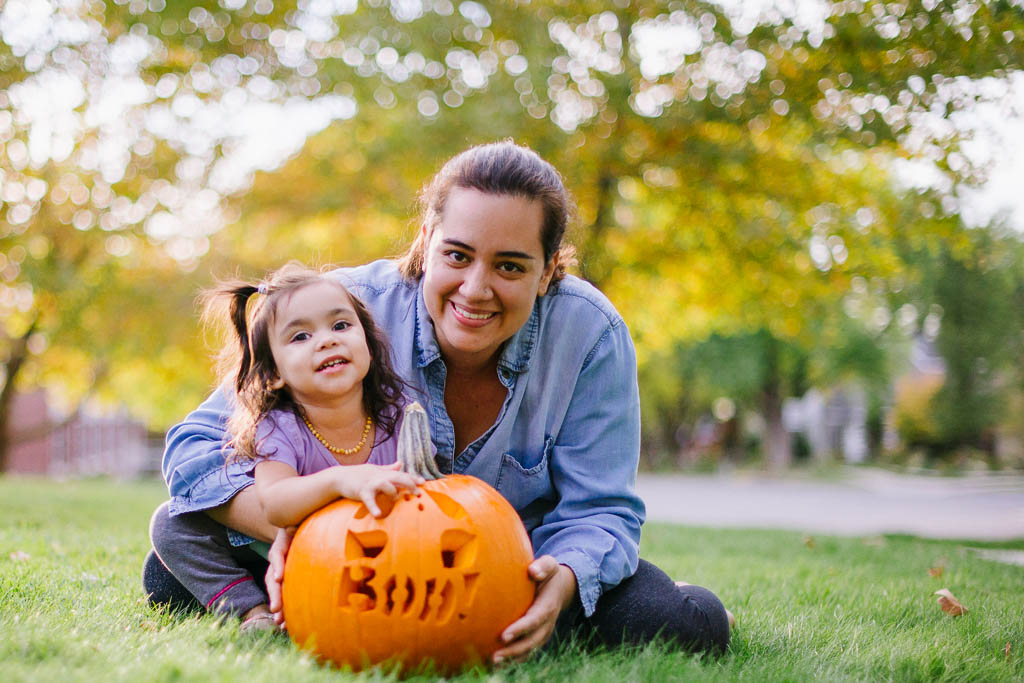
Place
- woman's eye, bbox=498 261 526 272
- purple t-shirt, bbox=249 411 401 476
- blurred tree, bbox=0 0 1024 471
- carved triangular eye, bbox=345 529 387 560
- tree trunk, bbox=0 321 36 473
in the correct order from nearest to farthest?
carved triangular eye, bbox=345 529 387 560 < purple t-shirt, bbox=249 411 401 476 < woman's eye, bbox=498 261 526 272 < blurred tree, bbox=0 0 1024 471 < tree trunk, bbox=0 321 36 473

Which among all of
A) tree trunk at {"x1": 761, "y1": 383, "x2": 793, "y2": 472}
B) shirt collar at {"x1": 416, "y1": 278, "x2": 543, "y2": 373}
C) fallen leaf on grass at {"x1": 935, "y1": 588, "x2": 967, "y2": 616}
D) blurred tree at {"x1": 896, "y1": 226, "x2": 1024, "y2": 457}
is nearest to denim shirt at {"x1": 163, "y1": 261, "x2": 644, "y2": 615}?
shirt collar at {"x1": 416, "y1": 278, "x2": 543, "y2": 373}

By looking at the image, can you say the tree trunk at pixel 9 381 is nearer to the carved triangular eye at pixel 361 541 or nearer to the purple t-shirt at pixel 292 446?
the purple t-shirt at pixel 292 446

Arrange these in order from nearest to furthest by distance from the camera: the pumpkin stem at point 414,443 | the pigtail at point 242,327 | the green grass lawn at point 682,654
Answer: the green grass lawn at point 682,654 → the pumpkin stem at point 414,443 → the pigtail at point 242,327

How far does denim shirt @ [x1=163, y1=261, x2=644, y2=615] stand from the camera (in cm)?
291

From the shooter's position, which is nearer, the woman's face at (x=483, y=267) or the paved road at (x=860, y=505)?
the woman's face at (x=483, y=267)

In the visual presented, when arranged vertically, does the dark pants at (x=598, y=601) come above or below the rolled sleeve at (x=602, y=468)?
below

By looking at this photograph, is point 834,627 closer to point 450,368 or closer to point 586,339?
point 586,339

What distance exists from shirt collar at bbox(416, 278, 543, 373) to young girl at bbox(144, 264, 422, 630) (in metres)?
0.14

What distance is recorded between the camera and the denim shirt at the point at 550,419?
291 cm

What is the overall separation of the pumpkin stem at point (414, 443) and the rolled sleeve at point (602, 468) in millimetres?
538

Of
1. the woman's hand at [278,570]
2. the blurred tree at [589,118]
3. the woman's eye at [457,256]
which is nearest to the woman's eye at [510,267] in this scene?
the woman's eye at [457,256]

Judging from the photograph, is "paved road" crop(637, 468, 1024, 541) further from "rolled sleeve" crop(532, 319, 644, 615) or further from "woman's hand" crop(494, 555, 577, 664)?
"woman's hand" crop(494, 555, 577, 664)

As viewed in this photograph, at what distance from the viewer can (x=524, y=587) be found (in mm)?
2445

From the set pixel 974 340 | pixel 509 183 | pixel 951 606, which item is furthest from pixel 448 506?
pixel 974 340
